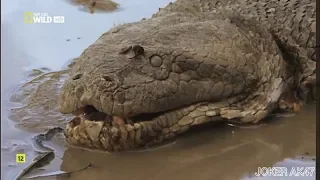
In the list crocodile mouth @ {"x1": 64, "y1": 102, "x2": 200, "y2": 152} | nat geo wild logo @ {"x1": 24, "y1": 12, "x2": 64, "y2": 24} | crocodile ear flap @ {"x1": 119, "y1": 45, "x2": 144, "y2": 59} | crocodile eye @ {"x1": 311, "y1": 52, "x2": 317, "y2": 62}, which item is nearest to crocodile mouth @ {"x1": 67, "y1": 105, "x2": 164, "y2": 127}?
crocodile mouth @ {"x1": 64, "y1": 102, "x2": 200, "y2": 152}

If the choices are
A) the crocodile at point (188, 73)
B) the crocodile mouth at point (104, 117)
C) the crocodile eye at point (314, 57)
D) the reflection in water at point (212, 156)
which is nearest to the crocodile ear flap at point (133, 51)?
the crocodile at point (188, 73)

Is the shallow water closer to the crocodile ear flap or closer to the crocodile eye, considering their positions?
the crocodile eye

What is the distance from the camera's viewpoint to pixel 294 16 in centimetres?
223

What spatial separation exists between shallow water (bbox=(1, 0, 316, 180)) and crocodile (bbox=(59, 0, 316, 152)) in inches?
1.8

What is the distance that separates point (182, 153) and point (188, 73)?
0.74 feet

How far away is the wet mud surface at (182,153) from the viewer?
1.72m

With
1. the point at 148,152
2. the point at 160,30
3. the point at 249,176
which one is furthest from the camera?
the point at 160,30

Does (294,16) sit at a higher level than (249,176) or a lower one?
higher

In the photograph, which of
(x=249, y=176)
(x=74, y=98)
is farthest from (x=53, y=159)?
(x=249, y=176)

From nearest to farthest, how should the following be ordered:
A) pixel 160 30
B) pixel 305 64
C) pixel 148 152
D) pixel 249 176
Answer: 1. pixel 249 176
2. pixel 148 152
3. pixel 160 30
4. pixel 305 64

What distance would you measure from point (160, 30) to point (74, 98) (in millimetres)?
357

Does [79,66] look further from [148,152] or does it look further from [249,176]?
[249,176]

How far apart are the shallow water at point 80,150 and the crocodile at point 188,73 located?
0.05m

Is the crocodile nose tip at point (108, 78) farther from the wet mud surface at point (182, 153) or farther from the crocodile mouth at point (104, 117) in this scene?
the wet mud surface at point (182, 153)
